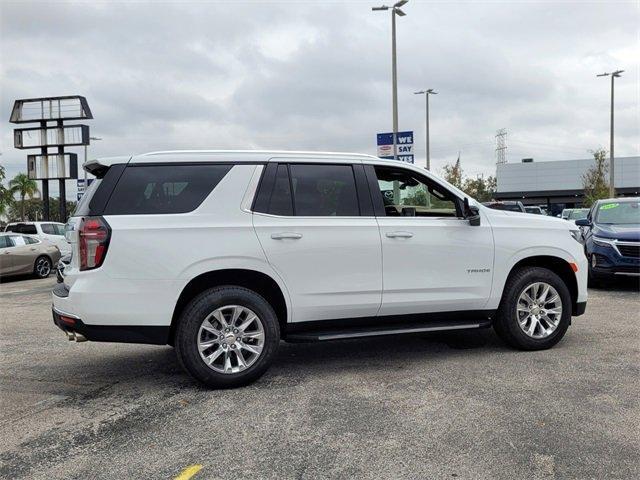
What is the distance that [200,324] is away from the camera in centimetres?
470

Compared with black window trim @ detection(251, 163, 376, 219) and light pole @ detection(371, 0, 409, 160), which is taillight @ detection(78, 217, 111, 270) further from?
light pole @ detection(371, 0, 409, 160)

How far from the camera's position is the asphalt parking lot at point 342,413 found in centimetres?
344

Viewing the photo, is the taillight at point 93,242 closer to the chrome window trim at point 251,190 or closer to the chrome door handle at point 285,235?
the chrome window trim at point 251,190

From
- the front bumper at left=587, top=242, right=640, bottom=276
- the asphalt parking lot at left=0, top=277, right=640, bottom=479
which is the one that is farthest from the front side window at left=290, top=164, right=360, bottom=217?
the front bumper at left=587, top=242, right=640, bottom=276

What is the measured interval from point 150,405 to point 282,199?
198 cm

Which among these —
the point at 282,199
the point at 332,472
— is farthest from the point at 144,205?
the point at 332,472

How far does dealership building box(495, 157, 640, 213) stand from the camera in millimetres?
68875

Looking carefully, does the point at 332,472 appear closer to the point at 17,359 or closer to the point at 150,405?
the point at 150,405

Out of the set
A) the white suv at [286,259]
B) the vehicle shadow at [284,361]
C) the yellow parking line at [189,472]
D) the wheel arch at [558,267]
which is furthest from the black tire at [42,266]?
the yellow parking line at [189,472]

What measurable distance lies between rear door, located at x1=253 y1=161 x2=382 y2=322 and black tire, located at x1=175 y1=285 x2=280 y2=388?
29 cm

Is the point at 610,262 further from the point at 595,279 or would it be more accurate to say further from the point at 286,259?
the point at 286,259

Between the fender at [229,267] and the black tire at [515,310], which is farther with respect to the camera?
the black tire at [515,310]

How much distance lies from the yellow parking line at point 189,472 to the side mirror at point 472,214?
3.38 m

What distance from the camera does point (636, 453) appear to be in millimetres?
3521
